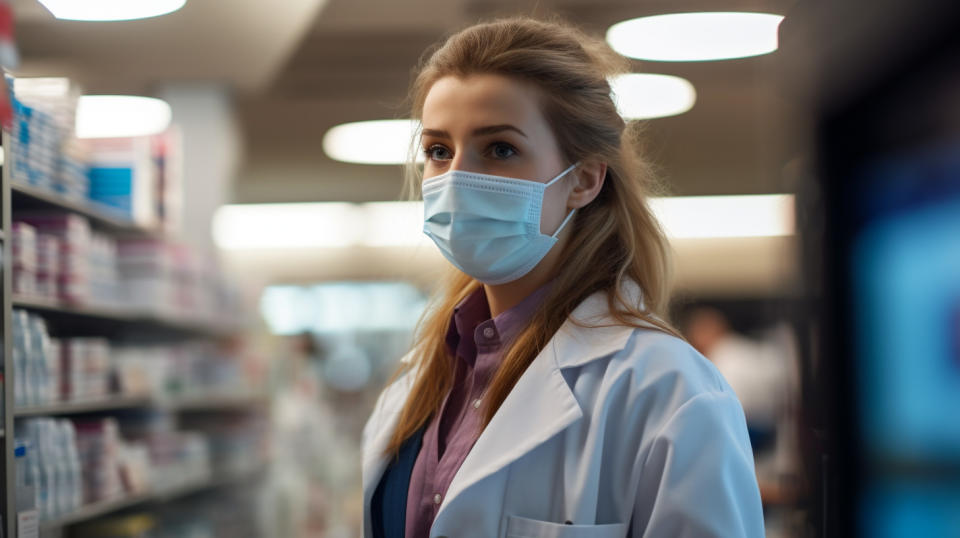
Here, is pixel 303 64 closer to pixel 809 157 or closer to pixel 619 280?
pixel 619 280

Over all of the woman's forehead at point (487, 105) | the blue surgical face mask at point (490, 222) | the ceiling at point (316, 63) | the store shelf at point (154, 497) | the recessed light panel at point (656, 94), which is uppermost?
the ceiling at point (316, 63)

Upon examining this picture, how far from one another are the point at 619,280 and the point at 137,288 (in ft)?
10.4

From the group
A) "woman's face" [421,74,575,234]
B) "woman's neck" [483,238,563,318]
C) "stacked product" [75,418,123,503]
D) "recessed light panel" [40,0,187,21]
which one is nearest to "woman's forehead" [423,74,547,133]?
"woman's face" [421,74,575,234]

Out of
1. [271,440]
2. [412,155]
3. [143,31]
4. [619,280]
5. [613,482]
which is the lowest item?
[271,440]

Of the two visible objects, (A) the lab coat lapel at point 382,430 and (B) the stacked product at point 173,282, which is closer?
(A) the lab coat lapel at point 382,430

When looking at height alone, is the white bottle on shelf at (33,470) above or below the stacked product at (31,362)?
below

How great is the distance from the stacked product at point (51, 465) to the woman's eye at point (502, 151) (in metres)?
1.56

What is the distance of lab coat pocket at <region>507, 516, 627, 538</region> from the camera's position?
1.50 metres

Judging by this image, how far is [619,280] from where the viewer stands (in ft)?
5.73

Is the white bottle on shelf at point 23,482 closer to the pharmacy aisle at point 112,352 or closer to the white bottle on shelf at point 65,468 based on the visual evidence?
the pharmacy aisle at point 112,352

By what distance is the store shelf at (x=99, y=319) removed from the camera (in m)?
3.07

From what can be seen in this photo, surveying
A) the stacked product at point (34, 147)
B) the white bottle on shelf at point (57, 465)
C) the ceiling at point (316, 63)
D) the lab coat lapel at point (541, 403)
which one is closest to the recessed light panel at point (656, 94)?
the ceiling at point (316, 63)

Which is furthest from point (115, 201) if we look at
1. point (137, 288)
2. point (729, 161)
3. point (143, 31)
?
point (729, 161)

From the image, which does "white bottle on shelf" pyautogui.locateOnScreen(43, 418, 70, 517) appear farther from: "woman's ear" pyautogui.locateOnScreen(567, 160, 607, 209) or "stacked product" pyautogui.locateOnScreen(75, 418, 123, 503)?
"woman's ear" pyautogui.locateOnScreen(567, 160, 607, 209)
